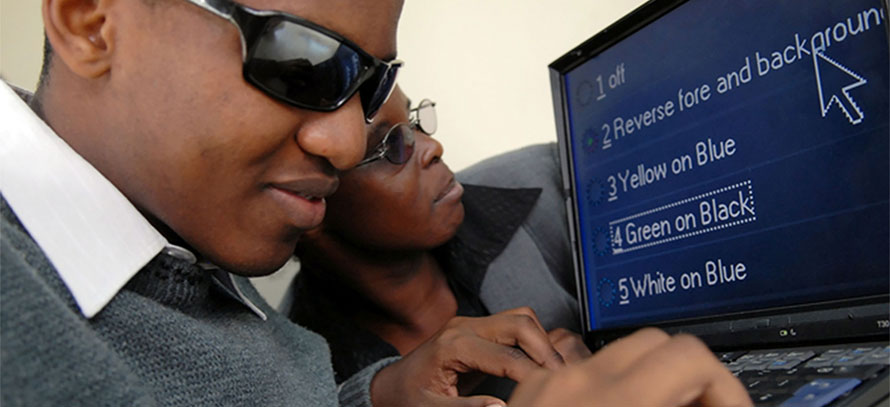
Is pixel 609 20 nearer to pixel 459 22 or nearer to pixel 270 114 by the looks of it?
pixel 459 22

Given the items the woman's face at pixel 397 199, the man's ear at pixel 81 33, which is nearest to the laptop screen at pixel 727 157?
the woman's face at pixel 397 199

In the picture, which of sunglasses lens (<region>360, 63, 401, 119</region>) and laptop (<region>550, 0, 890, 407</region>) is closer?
laptop (<region>550, 0, 890, 407</region>)

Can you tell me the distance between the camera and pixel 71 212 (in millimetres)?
627

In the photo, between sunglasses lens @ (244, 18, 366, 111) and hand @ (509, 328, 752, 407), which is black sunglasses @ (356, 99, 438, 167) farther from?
hand @ (509, 328, 752, 407)

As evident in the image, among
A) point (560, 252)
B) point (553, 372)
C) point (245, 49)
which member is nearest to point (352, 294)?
point (560, 252)

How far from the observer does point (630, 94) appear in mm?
954

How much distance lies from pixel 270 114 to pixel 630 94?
1.62ft

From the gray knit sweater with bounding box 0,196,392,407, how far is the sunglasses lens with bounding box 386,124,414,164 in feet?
1.06

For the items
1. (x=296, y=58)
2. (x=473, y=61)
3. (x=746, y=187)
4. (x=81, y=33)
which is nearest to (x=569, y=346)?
(x=746, y=187)

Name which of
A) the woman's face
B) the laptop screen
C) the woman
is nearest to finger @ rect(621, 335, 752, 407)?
the laptop screen

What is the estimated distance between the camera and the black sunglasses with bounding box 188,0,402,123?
65cm

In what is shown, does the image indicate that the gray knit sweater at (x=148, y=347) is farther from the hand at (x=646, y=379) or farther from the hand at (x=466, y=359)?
the hand at (x=646, y=379)

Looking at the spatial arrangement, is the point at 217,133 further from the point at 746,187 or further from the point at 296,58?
the point at 746,187

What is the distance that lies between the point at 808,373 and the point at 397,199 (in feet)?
2.26
